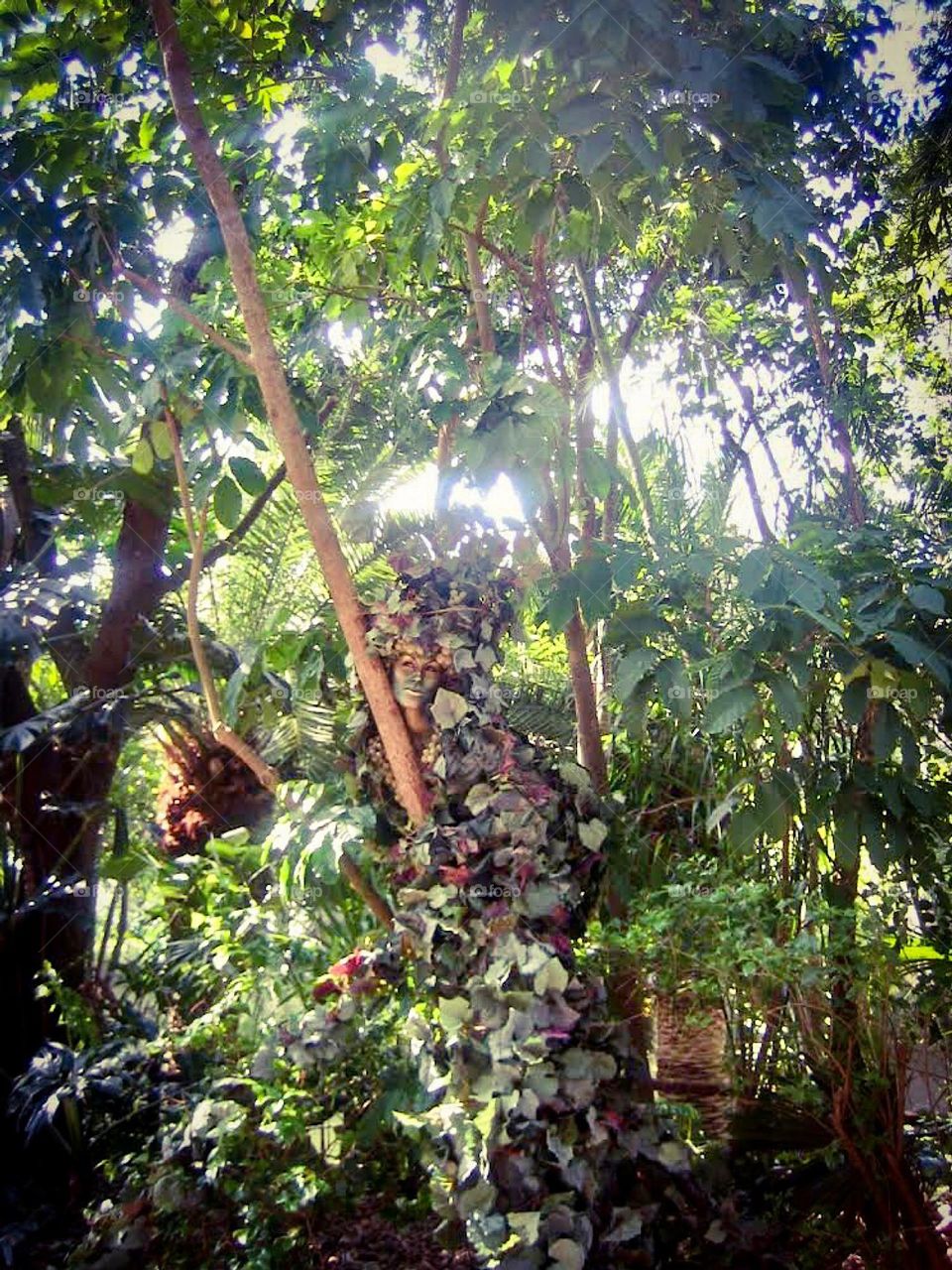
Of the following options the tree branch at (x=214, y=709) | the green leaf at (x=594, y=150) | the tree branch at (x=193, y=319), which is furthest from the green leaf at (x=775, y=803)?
the tree branch at (x=193, y=319)

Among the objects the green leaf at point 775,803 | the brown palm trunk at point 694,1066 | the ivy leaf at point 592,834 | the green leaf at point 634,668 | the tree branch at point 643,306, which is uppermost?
the tree branch at point 643,306

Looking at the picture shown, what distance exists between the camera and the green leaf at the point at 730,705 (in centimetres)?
194

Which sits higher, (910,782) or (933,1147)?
(910,782)

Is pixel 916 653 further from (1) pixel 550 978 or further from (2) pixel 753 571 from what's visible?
(1) pixel 550 978

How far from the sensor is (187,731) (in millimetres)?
3756

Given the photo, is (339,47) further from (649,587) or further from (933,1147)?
(933,1147)

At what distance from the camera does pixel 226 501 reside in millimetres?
2299

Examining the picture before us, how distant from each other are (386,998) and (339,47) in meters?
2.23

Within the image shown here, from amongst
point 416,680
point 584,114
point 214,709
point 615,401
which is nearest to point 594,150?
point 584,114

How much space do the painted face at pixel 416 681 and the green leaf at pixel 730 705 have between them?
1.79 feet

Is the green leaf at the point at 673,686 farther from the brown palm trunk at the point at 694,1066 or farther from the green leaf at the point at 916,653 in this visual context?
the brown palm trunk at the point at 694,1066

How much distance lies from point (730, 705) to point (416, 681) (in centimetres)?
63

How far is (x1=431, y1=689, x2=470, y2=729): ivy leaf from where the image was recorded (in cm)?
196

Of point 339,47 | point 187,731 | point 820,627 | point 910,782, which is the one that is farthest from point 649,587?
point 187,731
